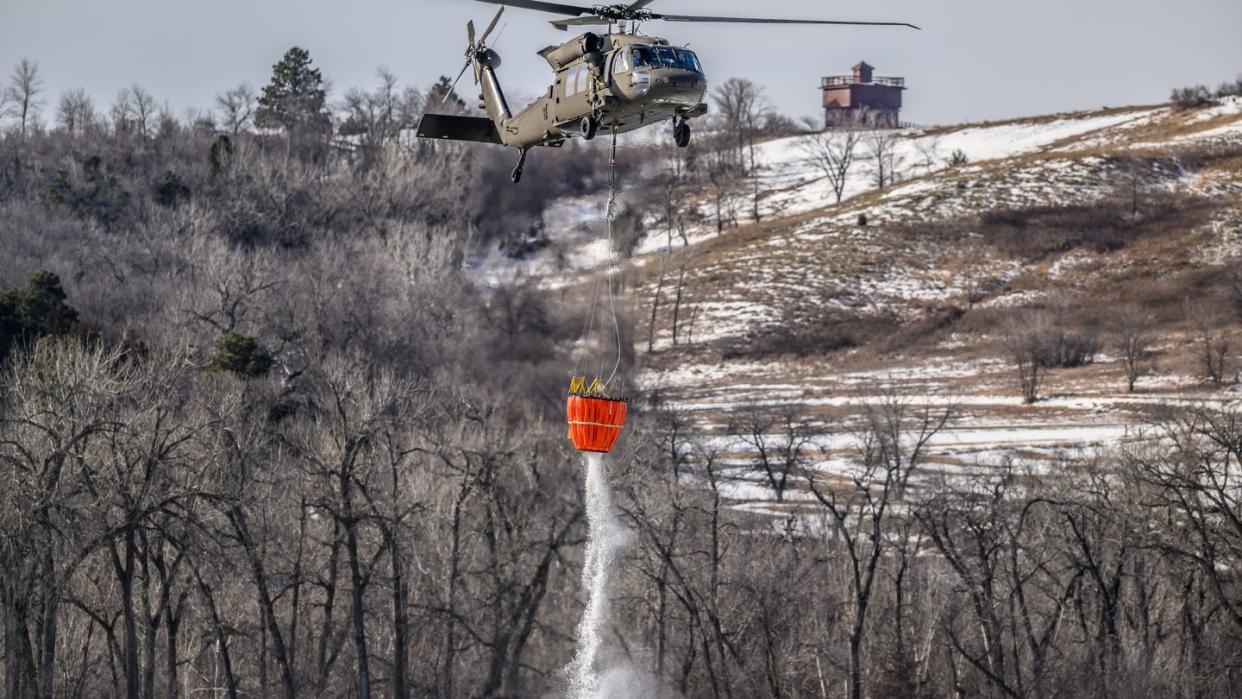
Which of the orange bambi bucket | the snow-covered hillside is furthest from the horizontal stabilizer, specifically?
the snow-covered hillside

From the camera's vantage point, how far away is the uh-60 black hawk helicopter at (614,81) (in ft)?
84.7

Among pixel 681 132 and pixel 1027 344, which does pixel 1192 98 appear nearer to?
pixel 1027 344

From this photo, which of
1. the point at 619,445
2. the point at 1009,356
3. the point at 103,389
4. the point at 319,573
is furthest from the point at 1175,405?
the point at 103,389

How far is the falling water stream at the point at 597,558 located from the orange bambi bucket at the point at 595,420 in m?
40.6

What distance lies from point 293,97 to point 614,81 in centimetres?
12510

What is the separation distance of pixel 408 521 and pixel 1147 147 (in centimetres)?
8756

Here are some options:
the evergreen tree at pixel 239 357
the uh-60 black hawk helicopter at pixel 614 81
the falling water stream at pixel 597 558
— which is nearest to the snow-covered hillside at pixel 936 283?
the falling water stream at pixel 597 558

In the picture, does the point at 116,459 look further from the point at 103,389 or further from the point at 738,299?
the point at 738,299

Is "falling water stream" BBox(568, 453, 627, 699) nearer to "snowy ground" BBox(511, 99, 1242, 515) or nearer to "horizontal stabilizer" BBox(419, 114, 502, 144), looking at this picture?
"snowy ground" BBox(511, 99, 1242, 515)

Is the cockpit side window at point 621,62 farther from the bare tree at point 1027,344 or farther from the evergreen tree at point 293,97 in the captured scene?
the evergreen tree at point 293,97

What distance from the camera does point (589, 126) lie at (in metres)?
27.1

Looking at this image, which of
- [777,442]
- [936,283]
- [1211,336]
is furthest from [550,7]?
[936,283]

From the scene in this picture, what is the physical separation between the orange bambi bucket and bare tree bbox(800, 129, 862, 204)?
383 ft

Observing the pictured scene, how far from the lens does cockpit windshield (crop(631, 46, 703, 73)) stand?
2598 centimetres
